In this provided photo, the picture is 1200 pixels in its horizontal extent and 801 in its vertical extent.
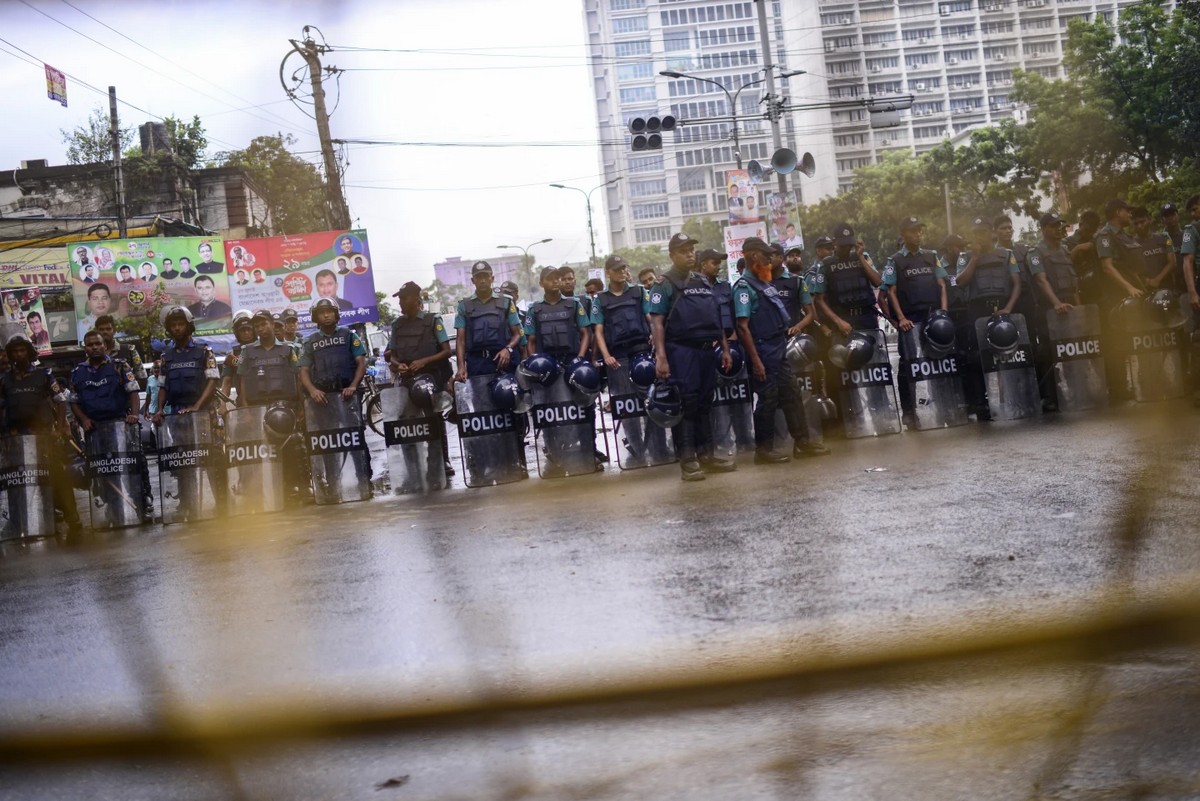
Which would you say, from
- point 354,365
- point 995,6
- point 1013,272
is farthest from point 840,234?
point 995,6

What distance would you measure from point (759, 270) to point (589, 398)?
2.03 m

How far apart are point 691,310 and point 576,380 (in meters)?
1.97

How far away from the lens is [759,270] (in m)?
9.24

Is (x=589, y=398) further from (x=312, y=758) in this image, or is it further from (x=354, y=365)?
(x=312, y=758)

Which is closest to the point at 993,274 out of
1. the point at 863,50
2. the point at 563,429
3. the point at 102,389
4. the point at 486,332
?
the point at 563,429

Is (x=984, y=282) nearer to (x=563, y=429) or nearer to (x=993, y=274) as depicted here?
(x=993, y=274)

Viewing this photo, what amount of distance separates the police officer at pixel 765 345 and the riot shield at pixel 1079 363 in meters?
2.83

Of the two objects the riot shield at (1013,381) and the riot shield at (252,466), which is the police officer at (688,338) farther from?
the riot shield at (252,466)

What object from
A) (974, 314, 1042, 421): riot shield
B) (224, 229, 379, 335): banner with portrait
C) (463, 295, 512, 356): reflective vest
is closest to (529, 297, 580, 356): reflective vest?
(463, 295, 512, 356): reflective vest

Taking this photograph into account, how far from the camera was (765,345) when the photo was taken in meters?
9.30

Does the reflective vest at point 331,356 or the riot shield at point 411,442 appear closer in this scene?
the riot shield at point 411,442

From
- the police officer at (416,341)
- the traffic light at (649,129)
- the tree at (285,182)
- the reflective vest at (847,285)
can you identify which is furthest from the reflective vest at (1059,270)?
the tree at (285,182)

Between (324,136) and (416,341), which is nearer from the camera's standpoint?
(324,136)

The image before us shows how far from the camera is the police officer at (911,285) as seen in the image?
10789 millimetres
